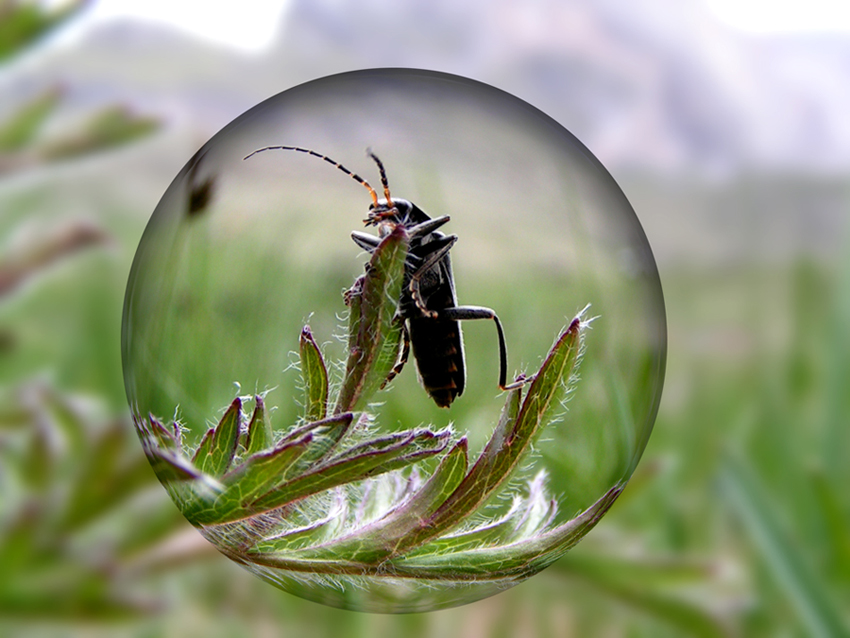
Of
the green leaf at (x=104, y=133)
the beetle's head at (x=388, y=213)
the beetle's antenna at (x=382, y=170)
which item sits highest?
the green leaf at (x=104, y=133)

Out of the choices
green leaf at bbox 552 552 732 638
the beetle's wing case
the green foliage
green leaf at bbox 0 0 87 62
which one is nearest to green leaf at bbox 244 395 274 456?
the green foliage

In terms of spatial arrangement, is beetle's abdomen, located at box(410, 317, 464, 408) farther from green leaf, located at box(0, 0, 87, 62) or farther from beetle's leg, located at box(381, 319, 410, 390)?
green leaf, located at box(0, 0, 87, 62)

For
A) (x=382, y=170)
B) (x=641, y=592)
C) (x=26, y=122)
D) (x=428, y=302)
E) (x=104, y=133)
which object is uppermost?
(x=26, y=122)

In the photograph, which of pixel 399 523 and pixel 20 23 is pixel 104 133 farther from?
pixel 399 523

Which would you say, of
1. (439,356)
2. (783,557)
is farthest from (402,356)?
(783,557)

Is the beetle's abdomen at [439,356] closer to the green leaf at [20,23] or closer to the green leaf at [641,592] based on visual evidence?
the green leaf at [641,592]

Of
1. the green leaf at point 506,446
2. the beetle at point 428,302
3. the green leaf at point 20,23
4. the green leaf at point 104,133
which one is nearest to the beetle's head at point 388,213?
the beetle at point 428,302

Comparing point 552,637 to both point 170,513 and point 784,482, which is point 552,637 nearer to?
point 784,482

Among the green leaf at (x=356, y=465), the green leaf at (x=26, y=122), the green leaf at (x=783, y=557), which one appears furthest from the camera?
the green leaf at (x=26, y=122)

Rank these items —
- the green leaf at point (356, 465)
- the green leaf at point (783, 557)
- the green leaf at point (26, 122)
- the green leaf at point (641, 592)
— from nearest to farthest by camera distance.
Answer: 1. the green leaf at point (356, 465)
2. the green leaf at point (783, 557)
3. the green leaf at point (641, 592)
4. the green leaf at point (26, 122)
